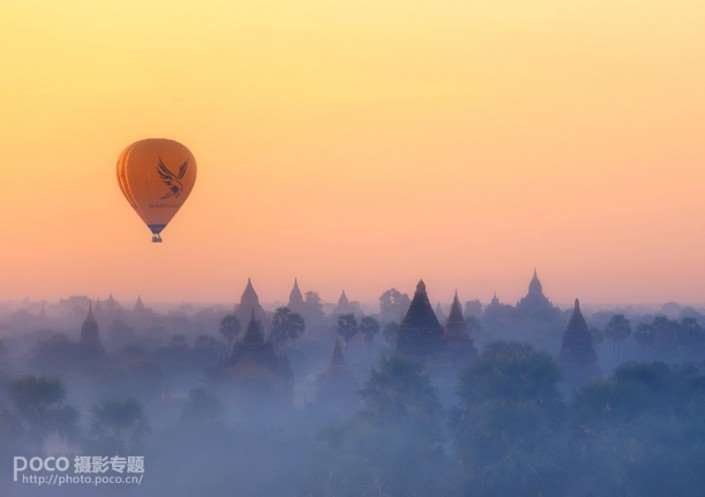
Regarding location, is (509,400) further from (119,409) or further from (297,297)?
(297,297)

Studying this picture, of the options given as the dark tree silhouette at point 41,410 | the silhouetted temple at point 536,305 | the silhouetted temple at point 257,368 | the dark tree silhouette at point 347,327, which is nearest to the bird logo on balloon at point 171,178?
the dark tree silhouette at point 41,410

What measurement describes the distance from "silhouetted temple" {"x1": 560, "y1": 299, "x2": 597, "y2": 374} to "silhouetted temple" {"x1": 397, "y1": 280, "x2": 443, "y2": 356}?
1198 cm

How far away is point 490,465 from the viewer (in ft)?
159

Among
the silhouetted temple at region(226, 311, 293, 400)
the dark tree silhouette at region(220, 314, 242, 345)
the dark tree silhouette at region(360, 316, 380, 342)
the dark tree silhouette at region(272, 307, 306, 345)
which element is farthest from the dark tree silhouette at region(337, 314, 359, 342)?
the silhouetted temple at region(226, 311, 293, 400)

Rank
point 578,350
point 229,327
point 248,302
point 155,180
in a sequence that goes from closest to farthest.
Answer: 1. point 155,180
2. point 578,350
3. point 229,327
4. point 248,302

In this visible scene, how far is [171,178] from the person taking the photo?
47625 millimetres

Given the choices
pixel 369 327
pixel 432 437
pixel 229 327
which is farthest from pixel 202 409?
pixel 369 327

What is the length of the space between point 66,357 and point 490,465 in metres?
51.4

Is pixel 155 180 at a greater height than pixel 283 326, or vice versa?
pixel 283 326

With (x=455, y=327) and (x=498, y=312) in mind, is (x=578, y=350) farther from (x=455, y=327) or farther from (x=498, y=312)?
(x=498, y=312)

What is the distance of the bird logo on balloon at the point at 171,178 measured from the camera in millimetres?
47531

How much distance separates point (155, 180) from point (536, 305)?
10738cm

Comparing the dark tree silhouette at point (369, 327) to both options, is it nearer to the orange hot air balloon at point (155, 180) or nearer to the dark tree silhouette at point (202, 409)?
the dark tree silhouette at point (202, 409)

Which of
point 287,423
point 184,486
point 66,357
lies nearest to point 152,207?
point 184,486
